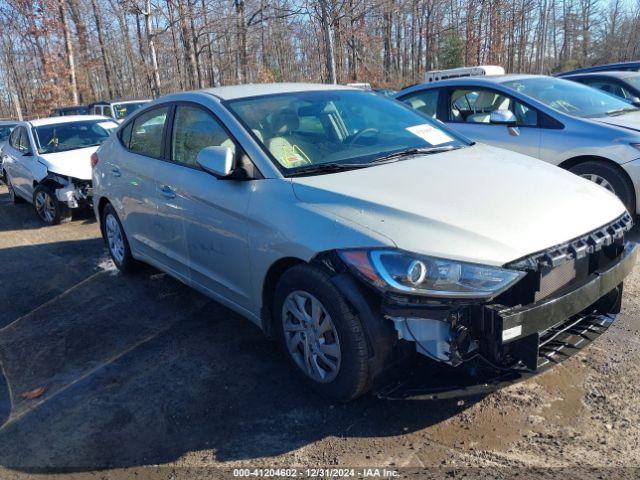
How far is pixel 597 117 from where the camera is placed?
611cm

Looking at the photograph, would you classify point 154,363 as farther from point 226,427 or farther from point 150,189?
point 150,189

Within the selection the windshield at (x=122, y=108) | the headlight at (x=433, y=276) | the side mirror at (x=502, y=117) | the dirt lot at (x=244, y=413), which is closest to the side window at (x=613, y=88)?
the side mirror at (x=502, y=117)

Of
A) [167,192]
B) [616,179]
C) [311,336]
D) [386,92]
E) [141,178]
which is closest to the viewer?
[311,336]

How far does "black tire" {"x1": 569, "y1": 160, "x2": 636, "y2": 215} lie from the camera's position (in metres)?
5.47

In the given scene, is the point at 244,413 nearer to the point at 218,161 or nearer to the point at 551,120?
the point at 218,161

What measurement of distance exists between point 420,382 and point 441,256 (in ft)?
2.12

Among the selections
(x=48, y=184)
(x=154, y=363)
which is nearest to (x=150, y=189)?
(x=154, y=363)

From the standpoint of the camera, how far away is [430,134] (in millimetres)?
3988

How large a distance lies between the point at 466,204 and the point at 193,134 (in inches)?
84.3

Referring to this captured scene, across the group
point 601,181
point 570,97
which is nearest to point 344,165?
point 601,181

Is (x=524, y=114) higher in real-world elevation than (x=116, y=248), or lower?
higher

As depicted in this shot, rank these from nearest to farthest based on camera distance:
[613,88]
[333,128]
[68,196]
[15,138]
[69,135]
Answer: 1. [333,128]
2. [68,196]
3. [613,88]
4. [69,135]
5. [15,138]

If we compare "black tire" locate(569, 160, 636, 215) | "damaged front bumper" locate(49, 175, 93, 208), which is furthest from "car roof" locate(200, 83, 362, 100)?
"damaged front bumper" locate(49, 175, 93, 208)

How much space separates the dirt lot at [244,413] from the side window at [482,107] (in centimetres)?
259
